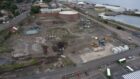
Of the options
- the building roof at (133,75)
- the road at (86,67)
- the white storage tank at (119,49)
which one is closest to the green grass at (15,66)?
the road at (86,67)

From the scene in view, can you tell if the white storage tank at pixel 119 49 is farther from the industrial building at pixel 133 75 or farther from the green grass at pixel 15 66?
the green grass at pixel 15 66

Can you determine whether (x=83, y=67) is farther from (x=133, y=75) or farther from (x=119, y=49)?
(x=119, y=49)

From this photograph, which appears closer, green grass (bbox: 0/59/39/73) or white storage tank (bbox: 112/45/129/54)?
green grass (bbox: 0/59/39/73)

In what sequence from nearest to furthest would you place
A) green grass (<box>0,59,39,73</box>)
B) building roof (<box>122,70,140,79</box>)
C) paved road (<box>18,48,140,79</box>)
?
building roof (<box>122,70,140,79</box>), paved road (<box>18,48,140,79</box>), green grass (<box>0,59,39,73</box>)

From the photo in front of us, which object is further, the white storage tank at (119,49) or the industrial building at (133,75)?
the white storage tank at (119,49)

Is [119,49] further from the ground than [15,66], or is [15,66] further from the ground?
[119,49]

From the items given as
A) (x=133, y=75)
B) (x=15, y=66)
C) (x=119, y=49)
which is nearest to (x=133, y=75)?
(x=133, y=75)

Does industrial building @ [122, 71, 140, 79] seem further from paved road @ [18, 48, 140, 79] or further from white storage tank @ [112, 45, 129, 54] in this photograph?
white storage tank @ [112, 45, 129, 54]

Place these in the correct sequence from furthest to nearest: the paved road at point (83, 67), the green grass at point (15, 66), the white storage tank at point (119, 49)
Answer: the white storage tank at point (119, 49) → the green grass at point (15, 66) → the paved road at point (83, 67)

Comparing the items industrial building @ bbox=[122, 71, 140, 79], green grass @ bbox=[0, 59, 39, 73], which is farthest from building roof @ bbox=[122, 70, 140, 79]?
green grass @ bbox=[0, 59, 39, 73]

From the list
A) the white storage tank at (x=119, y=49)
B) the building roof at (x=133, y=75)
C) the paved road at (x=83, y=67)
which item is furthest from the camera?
the white storage tank at (x=119, y=49)

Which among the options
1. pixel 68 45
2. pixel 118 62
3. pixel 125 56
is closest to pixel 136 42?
pixel 125 56
